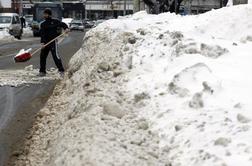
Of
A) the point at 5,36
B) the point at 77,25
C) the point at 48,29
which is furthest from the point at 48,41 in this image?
the point at 77,25

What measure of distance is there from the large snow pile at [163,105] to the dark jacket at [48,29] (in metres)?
5.00

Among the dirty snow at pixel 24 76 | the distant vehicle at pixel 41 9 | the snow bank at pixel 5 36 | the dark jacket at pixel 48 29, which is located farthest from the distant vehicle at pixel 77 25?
the dark jacket at pixel 48 29

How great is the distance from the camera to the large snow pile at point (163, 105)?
5.53m

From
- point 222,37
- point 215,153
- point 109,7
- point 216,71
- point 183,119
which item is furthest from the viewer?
point 109,7

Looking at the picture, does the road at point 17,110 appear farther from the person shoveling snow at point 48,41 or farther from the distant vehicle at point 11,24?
the distant vehicle at point 11,24

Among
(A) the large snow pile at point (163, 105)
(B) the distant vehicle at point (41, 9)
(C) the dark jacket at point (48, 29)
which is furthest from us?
(B) the distant vehicle at point (41, 9)

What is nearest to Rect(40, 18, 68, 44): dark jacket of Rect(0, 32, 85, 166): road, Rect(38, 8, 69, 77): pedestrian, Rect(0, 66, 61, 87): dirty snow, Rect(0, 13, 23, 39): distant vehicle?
Rect(38, 8, 69, 77): pedestrian

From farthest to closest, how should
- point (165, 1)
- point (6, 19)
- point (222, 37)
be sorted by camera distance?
point (6, 19)
point (165, 1)
point (222, 37)

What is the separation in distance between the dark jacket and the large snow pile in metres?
5.00

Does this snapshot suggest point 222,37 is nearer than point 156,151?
No

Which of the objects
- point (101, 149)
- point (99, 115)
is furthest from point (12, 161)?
point (101, 149)

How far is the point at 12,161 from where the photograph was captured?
7.26 meters

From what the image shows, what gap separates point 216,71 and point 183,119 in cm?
138

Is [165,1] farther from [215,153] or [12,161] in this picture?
[215,153]
